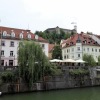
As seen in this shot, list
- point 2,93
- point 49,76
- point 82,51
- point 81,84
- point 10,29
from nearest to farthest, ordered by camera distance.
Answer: point 2,93 → point 49,76 → point 81,84 → point 10,29 → point 82,51

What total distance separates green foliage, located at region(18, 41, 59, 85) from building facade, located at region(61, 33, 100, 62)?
104 ft

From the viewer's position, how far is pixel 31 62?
40375 millimetres

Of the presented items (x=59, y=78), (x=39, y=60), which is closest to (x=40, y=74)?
(x=39, y=60)

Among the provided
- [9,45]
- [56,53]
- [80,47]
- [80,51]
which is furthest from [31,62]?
[56,53]

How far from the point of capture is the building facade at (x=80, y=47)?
72.6 meters

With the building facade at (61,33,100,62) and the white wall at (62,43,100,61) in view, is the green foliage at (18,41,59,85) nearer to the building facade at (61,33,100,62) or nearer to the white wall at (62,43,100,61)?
the white wall at (62,43,100,61)

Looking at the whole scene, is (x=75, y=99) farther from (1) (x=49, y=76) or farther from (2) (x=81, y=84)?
(2) (x=81, y=84)

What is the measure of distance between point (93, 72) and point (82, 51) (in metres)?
21.8

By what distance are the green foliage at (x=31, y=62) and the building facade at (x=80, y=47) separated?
1248 inches

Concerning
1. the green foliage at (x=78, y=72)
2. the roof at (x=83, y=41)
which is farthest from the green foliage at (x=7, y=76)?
the roof at (x=83, y=41)

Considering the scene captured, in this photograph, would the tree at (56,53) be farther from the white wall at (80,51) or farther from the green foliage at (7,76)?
the green foliage at (7,76)

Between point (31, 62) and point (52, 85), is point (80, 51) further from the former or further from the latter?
point (31, 62)

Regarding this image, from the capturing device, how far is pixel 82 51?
72.9 m

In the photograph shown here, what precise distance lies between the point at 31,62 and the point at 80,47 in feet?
113
